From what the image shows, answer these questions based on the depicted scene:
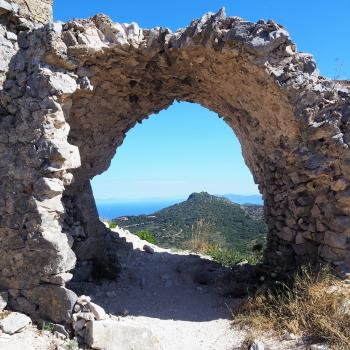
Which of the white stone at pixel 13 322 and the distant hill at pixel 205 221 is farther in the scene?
the distant hill at pixel 205 221

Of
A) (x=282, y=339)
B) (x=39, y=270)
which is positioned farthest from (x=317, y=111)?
(x=39, y=270)

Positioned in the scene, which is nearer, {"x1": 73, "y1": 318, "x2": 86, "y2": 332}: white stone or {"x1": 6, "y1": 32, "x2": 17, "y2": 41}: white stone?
{"x1": 73, "y1": 318, "x2": 86, "y2": 332}: white stone

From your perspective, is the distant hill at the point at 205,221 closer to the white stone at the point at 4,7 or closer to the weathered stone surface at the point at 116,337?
the weathered stone surface at the point at 116,337

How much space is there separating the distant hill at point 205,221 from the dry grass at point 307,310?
17.4 ft

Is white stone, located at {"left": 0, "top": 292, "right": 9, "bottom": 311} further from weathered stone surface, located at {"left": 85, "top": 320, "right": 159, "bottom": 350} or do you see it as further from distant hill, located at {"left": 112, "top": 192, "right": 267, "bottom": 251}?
distant hill, located at {"left": 112, "top": 192, "right": 267, "bottom": 251}

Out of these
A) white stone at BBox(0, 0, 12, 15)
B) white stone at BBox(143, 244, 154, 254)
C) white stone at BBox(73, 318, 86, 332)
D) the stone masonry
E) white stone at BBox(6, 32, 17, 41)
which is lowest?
white stone at BBox(73, 318, 86, 332)

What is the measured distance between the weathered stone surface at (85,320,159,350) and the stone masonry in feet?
1.38

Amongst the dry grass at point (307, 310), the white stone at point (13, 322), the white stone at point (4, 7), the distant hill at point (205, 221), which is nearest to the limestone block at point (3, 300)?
the white stone at point (13, 322)

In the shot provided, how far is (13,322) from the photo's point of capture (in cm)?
438

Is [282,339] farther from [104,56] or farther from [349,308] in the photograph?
[104,56]

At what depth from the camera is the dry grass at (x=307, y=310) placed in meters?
4.19

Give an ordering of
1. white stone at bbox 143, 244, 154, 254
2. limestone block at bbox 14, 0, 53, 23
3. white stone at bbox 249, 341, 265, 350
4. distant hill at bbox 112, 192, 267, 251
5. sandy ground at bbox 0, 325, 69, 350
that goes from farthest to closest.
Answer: distant hill at bbox 112, 192, 267, 251
white stone at bbox 143, 244, 154, 254
limestone block at bbox 14, 0, 53, 23
white stone at bbox 249, 341, 265, 350
sandy ground at bbox 0, 325, 69, 350

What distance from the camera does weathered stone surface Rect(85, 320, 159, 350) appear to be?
4262 mm

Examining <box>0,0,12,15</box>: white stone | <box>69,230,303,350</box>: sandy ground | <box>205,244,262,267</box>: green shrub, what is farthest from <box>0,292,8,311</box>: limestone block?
<box>205,244,262,267</box>: green shrub
